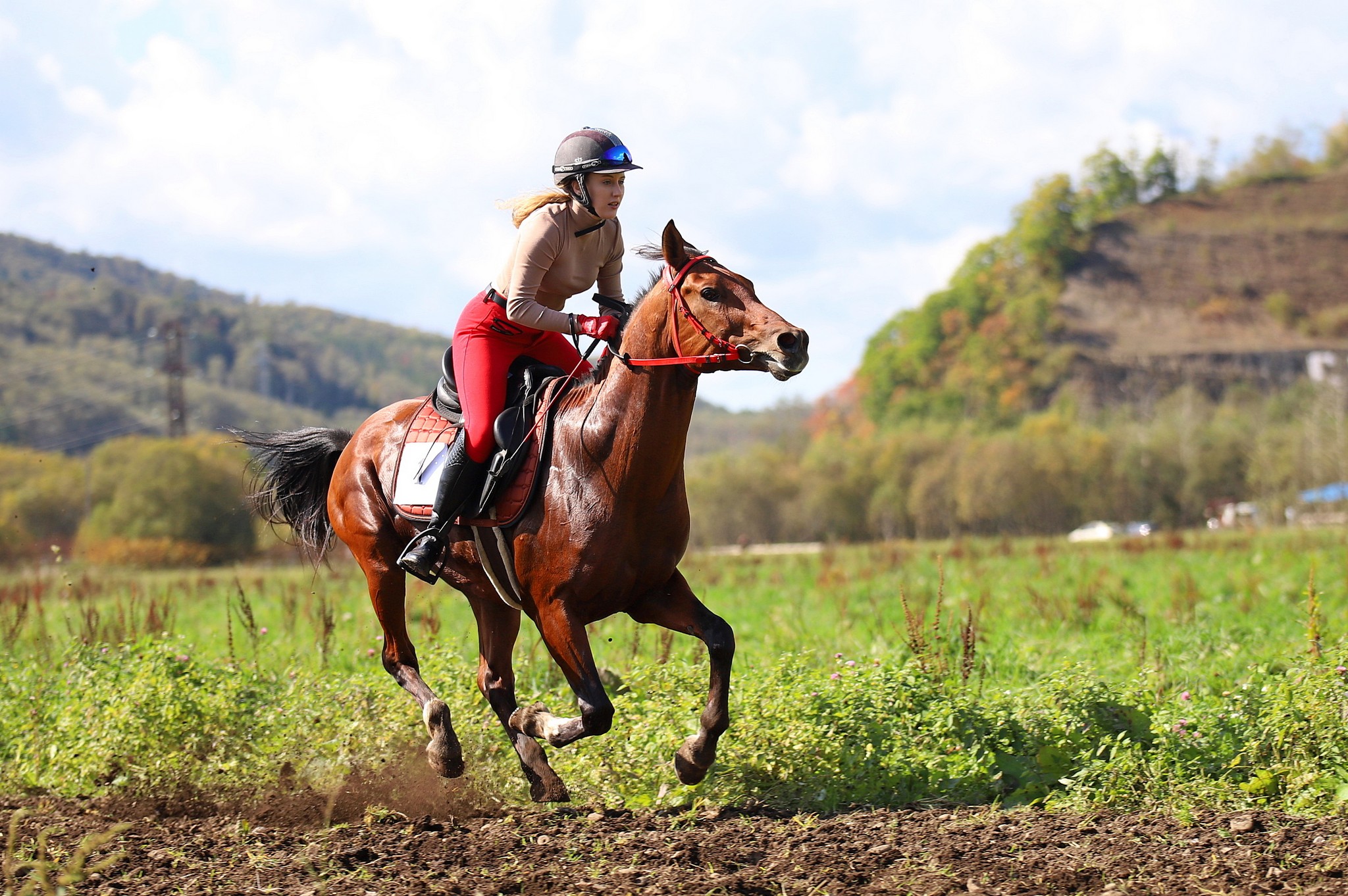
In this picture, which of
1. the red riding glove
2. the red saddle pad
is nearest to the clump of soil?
the red saddle pad

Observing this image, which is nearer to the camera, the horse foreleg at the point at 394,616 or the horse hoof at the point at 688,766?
the horse hoof at the point at 688,766

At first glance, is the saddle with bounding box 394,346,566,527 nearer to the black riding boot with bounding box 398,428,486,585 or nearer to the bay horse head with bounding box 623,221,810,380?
the black riding boot with bounding box 398,428,486,585

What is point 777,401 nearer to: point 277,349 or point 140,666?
point 277,349

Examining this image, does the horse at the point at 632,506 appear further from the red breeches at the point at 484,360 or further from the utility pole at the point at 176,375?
the utility pole at the point at 176,375

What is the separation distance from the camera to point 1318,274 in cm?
10525

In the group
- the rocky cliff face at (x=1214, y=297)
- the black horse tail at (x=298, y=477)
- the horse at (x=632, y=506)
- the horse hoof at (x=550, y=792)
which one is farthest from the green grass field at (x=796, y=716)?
the rocky cliff face at (x=1214, y=297)

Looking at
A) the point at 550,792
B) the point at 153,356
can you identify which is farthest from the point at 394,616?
the point at 153,356

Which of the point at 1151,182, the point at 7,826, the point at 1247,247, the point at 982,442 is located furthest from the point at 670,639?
the point at 1151,182

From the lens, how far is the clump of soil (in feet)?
14.0

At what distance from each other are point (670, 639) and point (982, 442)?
5533cm

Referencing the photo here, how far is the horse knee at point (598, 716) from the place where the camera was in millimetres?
5309

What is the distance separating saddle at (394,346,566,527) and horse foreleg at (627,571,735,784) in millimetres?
853

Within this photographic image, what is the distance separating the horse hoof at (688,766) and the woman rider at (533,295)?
168 cm

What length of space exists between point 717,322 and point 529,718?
239cm
